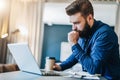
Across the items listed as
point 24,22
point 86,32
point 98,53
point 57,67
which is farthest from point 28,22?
point 98,53

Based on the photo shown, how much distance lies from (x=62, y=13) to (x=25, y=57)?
547 centimetres

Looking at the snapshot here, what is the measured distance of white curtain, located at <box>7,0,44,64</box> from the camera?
4.99 metres

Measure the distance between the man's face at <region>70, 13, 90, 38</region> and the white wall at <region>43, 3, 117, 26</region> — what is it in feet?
12.7

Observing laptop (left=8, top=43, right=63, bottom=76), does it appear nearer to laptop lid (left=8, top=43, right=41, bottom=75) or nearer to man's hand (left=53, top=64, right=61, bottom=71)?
laptop lid (left=8, top=43, right=41, bottom=75)

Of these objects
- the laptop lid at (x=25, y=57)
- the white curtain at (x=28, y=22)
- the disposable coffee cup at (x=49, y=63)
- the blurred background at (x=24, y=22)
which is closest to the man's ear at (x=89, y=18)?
the disposable coffee cup at (x=49, y=63)

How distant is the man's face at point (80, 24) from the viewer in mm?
1726

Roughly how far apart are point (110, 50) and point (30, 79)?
1.89 ft

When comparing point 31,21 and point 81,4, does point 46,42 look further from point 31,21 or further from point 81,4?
A: point 81,4

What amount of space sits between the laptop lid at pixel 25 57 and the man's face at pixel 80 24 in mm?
397

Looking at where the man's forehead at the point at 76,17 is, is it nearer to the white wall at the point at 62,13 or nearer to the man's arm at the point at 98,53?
the man's arm at the point at 98,53

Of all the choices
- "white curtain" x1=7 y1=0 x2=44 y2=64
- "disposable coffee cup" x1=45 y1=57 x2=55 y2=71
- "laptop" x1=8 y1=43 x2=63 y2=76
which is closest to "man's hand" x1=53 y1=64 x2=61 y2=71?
"disposable coffee cup" x1=45 y1=57 x2=55 y2=71

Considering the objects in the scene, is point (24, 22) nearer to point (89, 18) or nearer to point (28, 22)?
point (28, 22)

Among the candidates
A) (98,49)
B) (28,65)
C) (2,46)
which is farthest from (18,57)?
(2,46)

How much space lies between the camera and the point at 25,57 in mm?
1654
